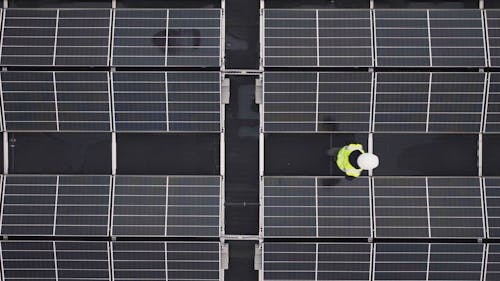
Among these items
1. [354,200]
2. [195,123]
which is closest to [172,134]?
[195,123]

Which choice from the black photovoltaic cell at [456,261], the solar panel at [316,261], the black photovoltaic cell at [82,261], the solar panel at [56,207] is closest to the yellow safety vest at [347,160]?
the solar panel at [316,261]

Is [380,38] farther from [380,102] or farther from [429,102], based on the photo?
[429,102]

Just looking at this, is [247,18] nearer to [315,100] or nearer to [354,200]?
[315,100]

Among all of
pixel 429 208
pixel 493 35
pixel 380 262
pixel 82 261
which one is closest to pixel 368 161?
pixel 429 208

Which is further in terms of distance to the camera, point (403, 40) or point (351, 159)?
point (403, 40)

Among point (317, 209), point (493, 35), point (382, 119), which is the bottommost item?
point (317, 209)

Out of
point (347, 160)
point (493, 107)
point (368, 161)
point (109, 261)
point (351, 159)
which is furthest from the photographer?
point (109, 261)

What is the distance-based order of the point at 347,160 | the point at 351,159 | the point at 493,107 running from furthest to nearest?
the point at 493,107
the point at 347,160
the point at 351,159
